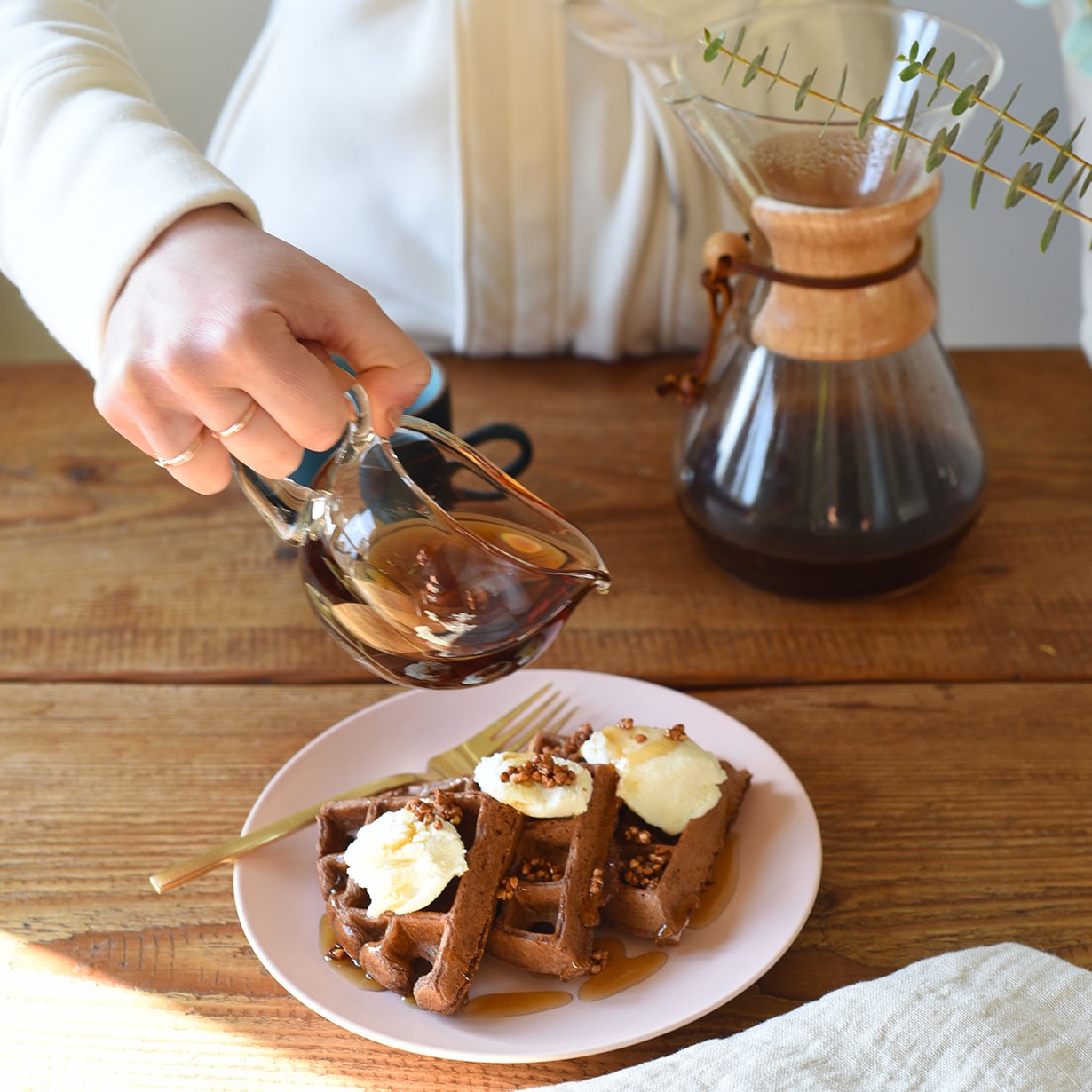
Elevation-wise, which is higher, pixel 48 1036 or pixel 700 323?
pixel 700 323

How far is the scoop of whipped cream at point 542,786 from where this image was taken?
0.60m

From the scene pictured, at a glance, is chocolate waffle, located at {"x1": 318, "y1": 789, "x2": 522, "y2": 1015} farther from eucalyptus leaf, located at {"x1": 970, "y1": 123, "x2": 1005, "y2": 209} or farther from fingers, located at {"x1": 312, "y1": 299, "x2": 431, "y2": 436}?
eucalyptus leaf, located at {"x1": 970, "y1": 123, "x2": 1005, "y2": 209}

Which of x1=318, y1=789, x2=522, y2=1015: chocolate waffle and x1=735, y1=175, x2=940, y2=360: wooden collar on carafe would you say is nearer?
x1=318, y1=789, x2=522, y2=1015: chocolate waffle

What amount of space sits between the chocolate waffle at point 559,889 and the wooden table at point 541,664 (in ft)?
0.17

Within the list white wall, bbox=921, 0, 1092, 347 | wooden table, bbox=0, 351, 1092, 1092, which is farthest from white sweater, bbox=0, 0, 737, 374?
white wall, bbox=921, 0, 1092, 347

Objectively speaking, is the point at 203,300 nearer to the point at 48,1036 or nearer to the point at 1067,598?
the point at 48,1036

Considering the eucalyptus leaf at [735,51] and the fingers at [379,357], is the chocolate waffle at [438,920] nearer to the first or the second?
the fingers at [379,357]

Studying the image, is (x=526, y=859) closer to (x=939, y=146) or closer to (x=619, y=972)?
(x=619, y=972)

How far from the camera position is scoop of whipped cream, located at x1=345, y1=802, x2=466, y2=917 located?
22.4 inches

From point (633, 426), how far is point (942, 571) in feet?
1.03

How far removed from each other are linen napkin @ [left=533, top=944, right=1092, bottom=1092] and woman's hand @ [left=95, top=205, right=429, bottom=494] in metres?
0.32

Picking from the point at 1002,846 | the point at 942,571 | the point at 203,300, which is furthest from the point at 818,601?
the point at 203,300

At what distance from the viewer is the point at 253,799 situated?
0.71 m

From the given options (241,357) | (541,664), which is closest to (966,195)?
(541,664)
